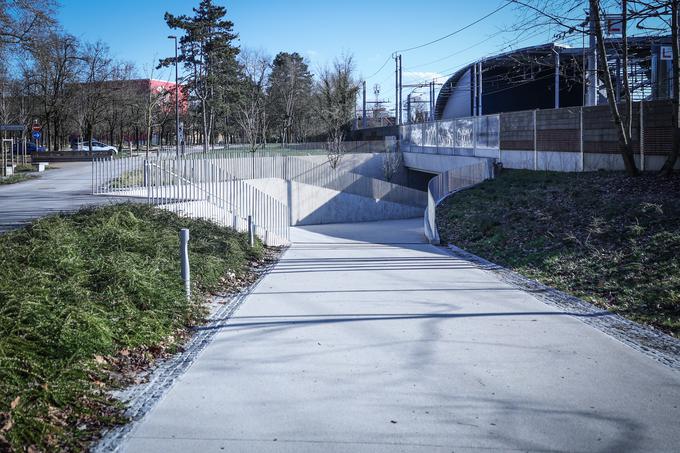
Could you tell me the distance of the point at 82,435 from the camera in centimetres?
505

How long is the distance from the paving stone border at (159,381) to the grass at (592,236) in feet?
18.2

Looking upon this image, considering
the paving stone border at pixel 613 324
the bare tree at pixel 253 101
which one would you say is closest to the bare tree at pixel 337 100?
the bare tree at pixel 253 101

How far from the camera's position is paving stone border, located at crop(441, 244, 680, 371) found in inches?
295

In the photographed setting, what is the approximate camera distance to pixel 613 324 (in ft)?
29.0

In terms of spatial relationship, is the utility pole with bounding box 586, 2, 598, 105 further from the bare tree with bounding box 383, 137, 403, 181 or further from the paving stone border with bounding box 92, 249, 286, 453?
the bare tree with bounding box 383, 137, 403, 181

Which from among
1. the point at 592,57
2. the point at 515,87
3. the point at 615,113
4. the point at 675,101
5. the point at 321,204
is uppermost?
the point at 515,87

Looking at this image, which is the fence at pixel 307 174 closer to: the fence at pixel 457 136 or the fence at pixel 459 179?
the fence at pixel 457 136

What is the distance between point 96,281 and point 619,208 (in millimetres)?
11007

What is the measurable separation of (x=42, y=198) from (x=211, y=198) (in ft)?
21.0

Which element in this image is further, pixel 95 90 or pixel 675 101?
pixel 95 90

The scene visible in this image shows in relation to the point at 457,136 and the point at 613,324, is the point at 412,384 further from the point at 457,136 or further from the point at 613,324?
the point at 457,136

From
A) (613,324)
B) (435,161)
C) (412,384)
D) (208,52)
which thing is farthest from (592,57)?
(208,52)

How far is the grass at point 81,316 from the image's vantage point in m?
5.22

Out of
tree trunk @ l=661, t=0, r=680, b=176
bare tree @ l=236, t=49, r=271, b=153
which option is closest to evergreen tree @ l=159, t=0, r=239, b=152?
bare tree @ l=236, t=49, r=271, b=153
